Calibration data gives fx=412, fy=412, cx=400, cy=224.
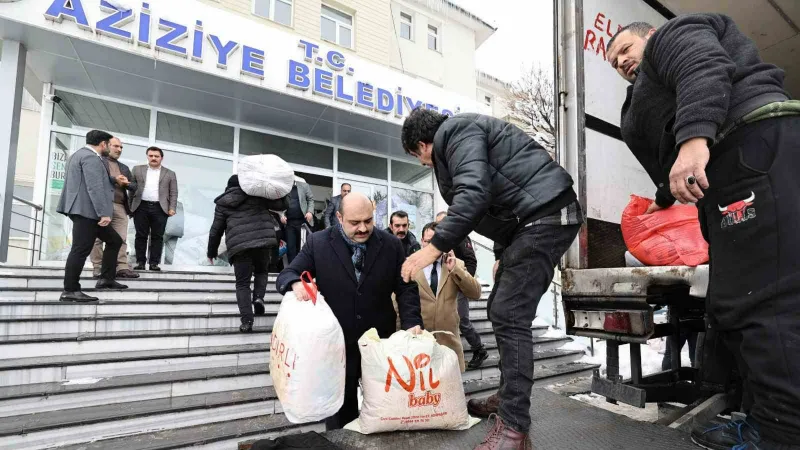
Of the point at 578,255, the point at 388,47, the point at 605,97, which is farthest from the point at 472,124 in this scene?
the point at 388,47

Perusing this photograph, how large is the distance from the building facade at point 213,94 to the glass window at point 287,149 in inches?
1.0

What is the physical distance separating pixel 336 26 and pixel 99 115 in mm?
6257

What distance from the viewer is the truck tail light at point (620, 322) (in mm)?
1823

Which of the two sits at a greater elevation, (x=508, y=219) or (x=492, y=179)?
(x=492, y=179)

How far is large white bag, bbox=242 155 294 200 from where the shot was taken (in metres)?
Answer: 4.37

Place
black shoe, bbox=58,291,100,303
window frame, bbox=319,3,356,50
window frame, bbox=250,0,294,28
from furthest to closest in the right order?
window frame, bbox=319,3,356,50, window frame, bbox=250,0,294,28, black shoe, bbox=58,291,100,303

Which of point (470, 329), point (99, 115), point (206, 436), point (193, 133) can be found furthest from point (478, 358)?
point (99, 115)

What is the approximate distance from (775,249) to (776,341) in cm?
29

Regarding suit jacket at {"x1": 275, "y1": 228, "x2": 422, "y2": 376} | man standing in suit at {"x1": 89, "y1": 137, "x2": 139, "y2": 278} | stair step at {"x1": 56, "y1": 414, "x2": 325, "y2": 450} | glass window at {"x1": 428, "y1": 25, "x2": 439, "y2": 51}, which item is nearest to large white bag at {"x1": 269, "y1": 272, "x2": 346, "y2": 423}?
suit jacket at {"x1": 275, "y1": 228, "x2": 422, "y2": 376}

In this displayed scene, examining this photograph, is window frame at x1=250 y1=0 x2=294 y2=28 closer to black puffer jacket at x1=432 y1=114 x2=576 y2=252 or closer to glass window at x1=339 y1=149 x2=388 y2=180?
glass window at x1=339 y1=149 x2=388 y2=180

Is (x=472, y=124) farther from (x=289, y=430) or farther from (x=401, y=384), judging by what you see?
(x=289, y=430)

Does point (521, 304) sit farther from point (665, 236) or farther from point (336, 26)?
point (336, 26)

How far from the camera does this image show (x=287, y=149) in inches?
384

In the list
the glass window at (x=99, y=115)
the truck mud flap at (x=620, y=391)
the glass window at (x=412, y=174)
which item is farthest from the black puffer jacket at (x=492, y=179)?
the glass window at (x=412, y=174)
